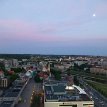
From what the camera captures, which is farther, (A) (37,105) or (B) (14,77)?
(B) (14,77)

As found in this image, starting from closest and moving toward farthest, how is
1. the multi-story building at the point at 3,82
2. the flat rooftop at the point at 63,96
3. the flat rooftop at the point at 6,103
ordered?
the flat rooftop at the point at 63,96 → the flat rooftop at the point at 6,103 → the multi-story building at the point at 3,82

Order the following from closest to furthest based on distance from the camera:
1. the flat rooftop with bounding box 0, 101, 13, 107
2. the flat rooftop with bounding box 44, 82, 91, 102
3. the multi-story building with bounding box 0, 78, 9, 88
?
the flat rooftop with bounding box 44, 82, 91, 102, the flat rooftop with bounding box 0, 101, 13, 107, the multi-story building with bounding box 0, 78, 9, 88

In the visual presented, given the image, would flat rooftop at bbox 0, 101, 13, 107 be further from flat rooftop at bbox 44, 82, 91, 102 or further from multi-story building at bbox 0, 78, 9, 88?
multi-story building at bbox 0, 78, 9, 88

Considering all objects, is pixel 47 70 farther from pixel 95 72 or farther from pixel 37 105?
pixel 37 105

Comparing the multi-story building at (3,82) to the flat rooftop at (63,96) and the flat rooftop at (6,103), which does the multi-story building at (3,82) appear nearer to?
the flat rooftop at (63,96)

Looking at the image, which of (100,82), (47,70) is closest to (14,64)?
(47,70)

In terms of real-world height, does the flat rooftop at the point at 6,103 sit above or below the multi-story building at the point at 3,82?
below

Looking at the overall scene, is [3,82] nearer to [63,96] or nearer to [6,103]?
[6,103]

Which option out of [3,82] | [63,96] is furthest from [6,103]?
[3,82]

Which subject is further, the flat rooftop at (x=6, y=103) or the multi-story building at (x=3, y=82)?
the multi-story building at (x=3, y=82)

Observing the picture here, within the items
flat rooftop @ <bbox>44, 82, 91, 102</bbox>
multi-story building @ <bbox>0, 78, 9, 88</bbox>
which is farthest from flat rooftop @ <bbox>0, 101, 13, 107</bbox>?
multi-story building @ <bbox>0, 78, 9, 88</bbox>

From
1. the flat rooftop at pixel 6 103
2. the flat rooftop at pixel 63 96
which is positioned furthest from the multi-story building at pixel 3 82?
the flat rooftop at pixel 6 103
